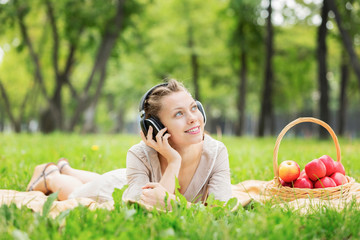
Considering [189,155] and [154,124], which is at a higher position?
[154,124]

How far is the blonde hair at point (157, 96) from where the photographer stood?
2.99m

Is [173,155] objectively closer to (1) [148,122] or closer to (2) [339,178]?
(1) [148,122]

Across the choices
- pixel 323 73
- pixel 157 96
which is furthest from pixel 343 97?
pixel 157 96

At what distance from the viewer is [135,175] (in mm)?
2971

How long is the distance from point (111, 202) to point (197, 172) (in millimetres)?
769

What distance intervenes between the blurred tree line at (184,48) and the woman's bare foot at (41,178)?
29.5 ft

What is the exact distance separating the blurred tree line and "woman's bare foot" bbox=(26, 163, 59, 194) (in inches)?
354

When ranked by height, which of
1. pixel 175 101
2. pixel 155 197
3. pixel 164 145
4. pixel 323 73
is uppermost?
pixel 175 101

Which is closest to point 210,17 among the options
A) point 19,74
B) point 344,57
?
point 344,57

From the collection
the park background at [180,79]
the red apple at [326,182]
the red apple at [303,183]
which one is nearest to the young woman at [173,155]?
the park background at [180,79]

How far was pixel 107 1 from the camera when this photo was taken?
12.8m

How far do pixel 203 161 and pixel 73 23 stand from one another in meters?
11.5

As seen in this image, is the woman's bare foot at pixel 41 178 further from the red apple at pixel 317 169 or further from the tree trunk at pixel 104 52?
the tree trunk at pixel 104 52

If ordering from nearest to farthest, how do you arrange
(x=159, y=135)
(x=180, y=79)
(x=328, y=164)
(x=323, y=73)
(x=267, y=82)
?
(x=159, y=135) → (x=180, y=79) → (x=328, y=164) → (x=323, y=73) → (x=267, y=82)
